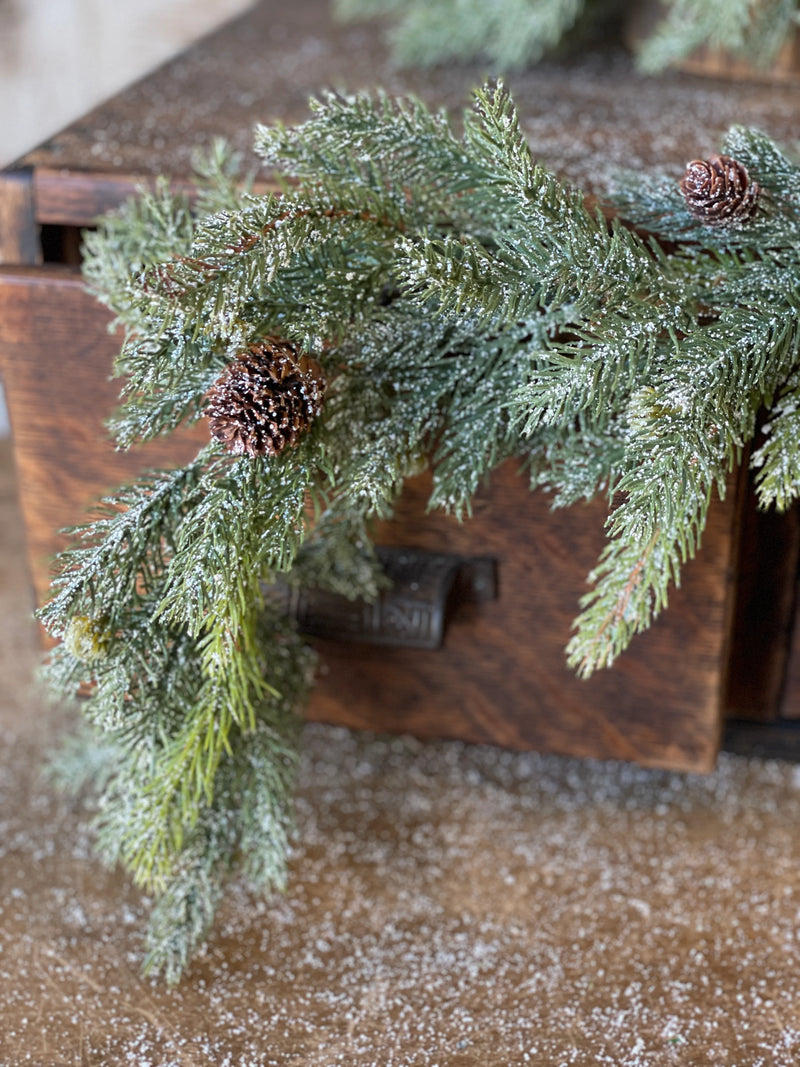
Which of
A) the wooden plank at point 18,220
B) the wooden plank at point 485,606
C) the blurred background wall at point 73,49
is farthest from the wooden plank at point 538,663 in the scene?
the blurred background wall at point 73,49

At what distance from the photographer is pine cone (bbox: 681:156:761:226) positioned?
1.34 ft

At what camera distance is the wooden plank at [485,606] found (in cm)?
51

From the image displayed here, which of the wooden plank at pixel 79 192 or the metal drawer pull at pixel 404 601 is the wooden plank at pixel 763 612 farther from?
the wooden plank at pixel 79 192

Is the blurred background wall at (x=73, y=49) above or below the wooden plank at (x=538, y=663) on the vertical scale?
above

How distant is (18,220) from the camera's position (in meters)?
0.55

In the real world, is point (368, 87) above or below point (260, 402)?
above

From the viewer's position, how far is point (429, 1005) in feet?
1.54

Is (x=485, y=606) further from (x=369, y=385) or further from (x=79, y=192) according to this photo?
(x=79, y=192)

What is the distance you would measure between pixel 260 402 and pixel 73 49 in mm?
1109

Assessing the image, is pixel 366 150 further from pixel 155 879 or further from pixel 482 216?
pixel 155 879

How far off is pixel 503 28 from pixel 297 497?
0.53 m

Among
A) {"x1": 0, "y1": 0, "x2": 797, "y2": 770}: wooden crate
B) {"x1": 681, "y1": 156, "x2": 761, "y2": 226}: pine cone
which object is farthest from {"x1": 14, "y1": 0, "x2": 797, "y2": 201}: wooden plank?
{"x1": 681, "y1": 156, "x2": 761, "y2": 226}: pine cone

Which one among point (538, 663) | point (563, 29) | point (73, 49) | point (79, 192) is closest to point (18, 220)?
point (79, 192)

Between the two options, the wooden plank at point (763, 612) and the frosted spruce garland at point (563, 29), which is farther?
the frosted spruce garland at point (563, 29)
